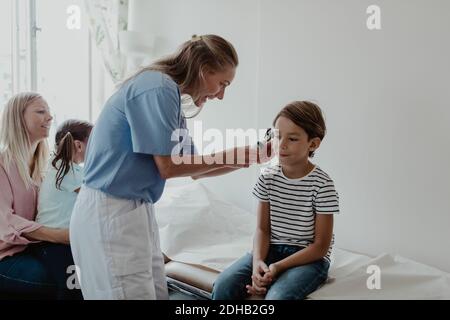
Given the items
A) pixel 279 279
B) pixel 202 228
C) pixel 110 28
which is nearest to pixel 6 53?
pixel 110 28

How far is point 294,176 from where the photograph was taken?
1486 millimetres

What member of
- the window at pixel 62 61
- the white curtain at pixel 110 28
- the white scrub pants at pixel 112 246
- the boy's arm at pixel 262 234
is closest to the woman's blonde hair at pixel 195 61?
the white scrub pants at pixel 112 246

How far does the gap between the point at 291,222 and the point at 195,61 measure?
58 cm

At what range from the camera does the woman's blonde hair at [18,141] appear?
5.49 feet

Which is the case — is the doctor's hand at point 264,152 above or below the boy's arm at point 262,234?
above

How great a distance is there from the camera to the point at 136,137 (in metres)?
1.18

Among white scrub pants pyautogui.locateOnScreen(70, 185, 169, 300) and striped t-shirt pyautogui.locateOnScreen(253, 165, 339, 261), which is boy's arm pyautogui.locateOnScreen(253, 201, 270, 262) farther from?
white scrub pants pyautogui.locateOnScreen(70, 185, 169, 300)

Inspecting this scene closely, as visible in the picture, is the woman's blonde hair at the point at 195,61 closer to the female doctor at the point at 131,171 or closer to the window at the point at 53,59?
the female doctor at the point at 131,171

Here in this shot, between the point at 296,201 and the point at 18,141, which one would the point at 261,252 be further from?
the point at 18,141

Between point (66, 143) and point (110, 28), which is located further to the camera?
point (110, 28)

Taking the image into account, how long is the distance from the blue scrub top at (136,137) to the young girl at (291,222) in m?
0.37

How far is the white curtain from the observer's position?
2.72m

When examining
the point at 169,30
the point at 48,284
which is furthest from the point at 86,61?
the point at 48,284

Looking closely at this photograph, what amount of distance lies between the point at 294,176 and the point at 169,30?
1.52 metres
